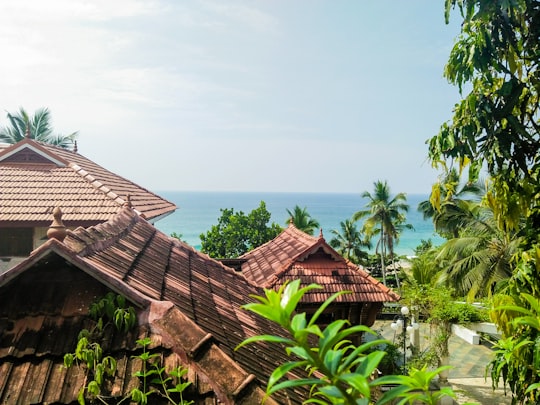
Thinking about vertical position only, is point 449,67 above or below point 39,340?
above

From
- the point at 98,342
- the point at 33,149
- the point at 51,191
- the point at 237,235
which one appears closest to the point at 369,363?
the point at 98,342

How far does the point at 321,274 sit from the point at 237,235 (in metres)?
11.2

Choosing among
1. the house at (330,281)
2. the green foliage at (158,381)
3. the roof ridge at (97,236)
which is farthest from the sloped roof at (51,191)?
the green foliage at (158,381)

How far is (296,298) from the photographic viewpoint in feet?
3.70

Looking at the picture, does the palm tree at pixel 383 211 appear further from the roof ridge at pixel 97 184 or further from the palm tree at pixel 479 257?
the roof ridge at pixel 97 184

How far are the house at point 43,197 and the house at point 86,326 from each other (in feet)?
18.7

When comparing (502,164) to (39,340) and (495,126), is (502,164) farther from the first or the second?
(39,340)

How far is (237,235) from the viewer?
2117 cm

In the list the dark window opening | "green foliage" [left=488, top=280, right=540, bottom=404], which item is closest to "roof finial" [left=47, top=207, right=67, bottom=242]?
"green foliage" [left=488, top=280, right=540, bottom=404]

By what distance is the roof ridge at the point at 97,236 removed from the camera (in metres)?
3.44

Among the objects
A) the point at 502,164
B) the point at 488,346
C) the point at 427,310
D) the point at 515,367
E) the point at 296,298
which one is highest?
the point at 502,164

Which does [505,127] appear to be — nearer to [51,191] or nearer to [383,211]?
[51,191]

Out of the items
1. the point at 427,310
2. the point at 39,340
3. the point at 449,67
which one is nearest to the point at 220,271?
the point at 39,340

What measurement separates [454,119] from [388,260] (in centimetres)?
3824
